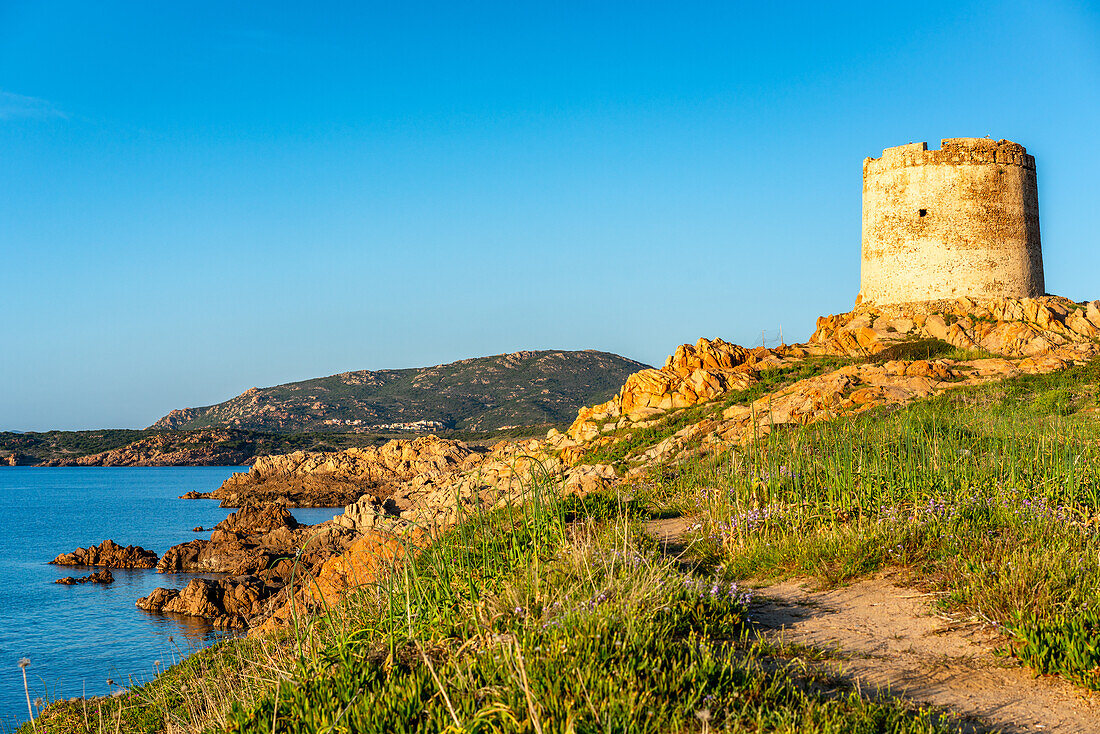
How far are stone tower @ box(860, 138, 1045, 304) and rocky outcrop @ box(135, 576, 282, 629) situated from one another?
21.6 meters

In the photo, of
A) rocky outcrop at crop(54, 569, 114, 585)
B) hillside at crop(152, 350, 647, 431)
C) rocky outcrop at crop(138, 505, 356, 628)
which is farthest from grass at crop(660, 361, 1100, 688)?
hillside at crop(152, 350, 647, 431)

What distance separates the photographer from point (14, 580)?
34094 millimetres

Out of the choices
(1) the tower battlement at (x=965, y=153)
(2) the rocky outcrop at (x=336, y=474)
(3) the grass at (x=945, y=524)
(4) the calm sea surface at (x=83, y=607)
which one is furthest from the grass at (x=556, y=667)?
(2) the rocky outcrop at (x=336, y=474)

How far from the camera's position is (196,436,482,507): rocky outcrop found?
202 feet

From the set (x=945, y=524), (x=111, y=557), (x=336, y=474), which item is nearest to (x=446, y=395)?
(x=336, y=474)

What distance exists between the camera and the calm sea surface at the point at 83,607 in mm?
18484

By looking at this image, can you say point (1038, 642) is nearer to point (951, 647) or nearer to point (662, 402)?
point (951, 647)

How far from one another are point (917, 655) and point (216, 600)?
24.0 m

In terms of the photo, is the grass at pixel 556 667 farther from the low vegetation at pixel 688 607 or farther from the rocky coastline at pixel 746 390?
the rocky coastline at pixel 746 390

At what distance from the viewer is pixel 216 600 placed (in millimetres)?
24562

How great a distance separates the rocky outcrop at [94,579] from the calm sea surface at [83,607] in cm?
32

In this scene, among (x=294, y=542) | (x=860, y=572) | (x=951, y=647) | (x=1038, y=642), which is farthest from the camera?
(x=294, y=542)

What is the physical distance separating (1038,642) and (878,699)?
1.18 metres

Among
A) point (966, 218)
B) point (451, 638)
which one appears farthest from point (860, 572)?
point (966, 218)
